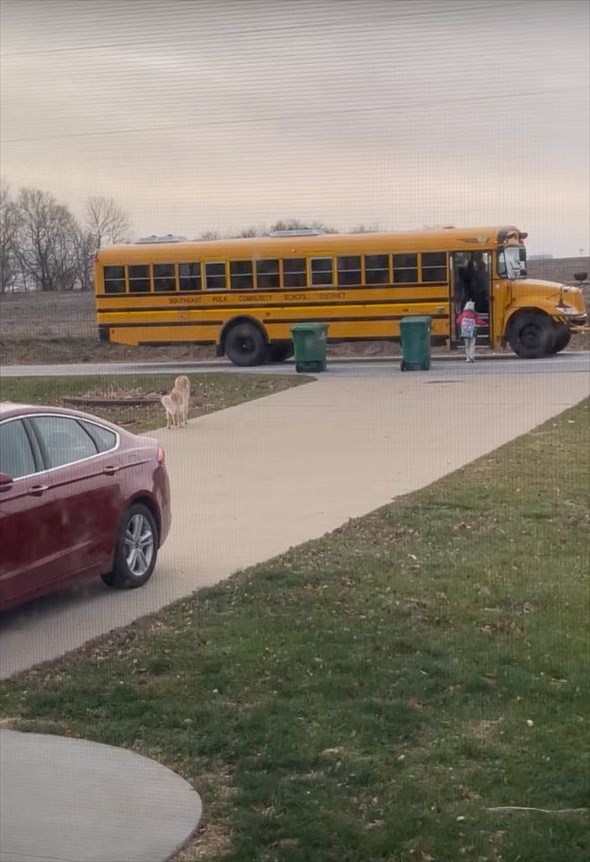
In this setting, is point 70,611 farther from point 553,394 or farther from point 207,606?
point 553,394

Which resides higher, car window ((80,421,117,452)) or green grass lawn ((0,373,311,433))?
car window ((80,421,117,452))

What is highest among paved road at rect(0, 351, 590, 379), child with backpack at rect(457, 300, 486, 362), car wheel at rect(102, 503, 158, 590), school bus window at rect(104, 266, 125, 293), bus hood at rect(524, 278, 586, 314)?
school bus window at rect(104, 266, 125, 293)

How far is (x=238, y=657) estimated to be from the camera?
5.82 m

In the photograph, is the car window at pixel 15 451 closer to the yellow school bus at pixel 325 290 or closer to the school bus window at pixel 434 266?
the yellow school bus at pixel 325 290

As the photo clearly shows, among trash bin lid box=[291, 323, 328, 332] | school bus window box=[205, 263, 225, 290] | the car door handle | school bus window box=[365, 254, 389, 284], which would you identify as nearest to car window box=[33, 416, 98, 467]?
the car door handle

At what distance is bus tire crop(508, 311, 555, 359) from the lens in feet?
75.8

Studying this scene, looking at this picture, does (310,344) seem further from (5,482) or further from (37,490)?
(5,482)

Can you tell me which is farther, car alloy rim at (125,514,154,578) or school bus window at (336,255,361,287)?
school bus window at (336,255,361,287)

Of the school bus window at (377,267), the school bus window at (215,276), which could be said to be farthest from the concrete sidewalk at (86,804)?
the school bus window at (215,276)

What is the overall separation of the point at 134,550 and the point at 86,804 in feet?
10.4

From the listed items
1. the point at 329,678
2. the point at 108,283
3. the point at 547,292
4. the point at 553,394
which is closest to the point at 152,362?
the point at 108,283

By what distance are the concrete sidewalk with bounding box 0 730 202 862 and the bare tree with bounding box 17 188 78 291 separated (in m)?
4.54

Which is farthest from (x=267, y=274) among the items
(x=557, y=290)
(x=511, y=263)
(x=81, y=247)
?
(x=81, y=247)

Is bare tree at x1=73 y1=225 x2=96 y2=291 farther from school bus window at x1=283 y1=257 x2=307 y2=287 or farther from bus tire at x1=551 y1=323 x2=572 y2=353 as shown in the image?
bus tire at x1=551 y1=323 x2=572 y2=353
